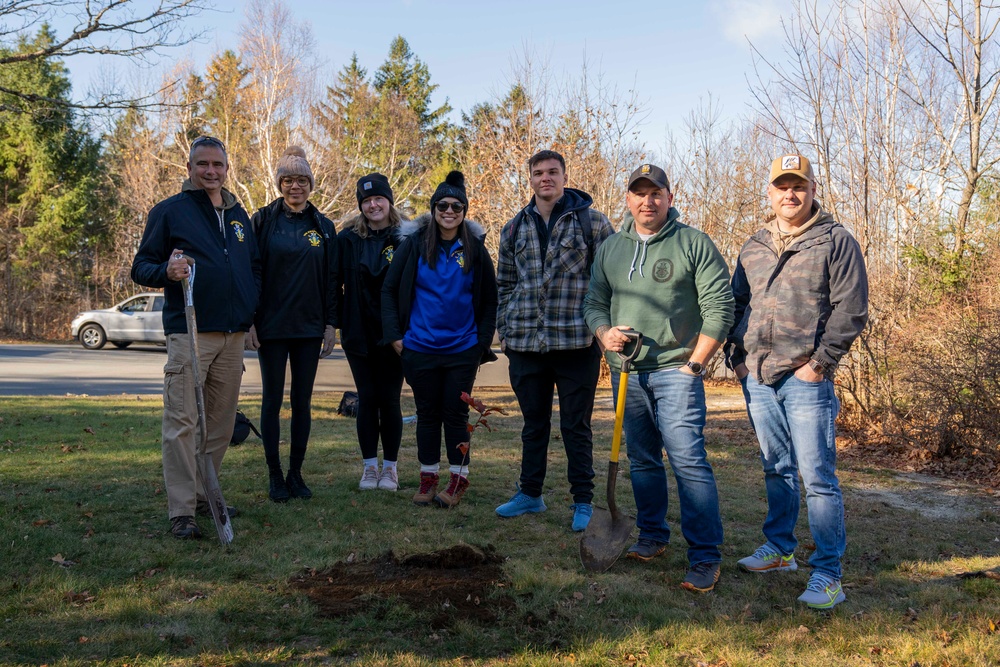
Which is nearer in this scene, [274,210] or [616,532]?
[616,532]

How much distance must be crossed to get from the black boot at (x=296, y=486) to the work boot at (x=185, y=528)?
961 mm

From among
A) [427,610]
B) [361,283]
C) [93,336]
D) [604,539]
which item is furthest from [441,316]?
[93,336]

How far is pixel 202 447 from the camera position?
4.25 m

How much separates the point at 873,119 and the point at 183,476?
8124 mm

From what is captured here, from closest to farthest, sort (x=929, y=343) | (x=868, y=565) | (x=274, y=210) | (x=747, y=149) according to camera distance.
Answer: (x=868, y=565) → (x=274, y=210) → (x=929, y=343) → (x=747, y=149)

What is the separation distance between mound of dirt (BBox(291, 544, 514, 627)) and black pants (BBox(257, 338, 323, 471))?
1.52 metres

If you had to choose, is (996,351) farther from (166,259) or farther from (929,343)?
(166,259)

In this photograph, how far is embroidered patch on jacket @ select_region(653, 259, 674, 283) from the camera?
380 centimetres

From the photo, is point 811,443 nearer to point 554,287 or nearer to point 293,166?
point 554,287

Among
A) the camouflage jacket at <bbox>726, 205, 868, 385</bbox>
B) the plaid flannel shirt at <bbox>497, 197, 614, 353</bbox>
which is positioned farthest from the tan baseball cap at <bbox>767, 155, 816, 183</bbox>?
the plaid flannel shirt at <bbox>497, 197, 614, 353</bbox>

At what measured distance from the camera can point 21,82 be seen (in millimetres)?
22859

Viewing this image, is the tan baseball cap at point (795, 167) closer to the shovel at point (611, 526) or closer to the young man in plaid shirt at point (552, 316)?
the shovel at point (611, 526)

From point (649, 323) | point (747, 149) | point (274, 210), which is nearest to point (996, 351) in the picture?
point (649, 323)

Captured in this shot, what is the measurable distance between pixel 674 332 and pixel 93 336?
Answer: 68.8 ft
